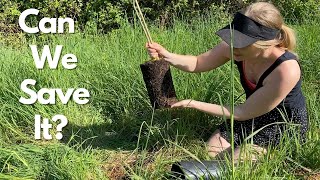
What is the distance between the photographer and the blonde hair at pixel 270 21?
250 cm

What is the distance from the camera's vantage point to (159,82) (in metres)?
2.82

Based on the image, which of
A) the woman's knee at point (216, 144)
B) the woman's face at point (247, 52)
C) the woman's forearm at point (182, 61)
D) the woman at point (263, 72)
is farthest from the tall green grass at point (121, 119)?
the woman's face at point (247, 52)

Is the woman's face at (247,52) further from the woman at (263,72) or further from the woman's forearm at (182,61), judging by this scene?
the woman's forearm at (182,61)

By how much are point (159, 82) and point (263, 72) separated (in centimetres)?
57

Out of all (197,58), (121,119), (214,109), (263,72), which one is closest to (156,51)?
(197,58)

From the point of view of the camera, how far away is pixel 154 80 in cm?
281

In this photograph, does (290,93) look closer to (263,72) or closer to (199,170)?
(263,72)

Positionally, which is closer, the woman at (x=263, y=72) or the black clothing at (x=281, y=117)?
the woman at (x=263, y=72)

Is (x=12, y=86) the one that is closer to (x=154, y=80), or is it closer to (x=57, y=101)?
(x=57, y=101)

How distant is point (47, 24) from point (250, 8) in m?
3.93

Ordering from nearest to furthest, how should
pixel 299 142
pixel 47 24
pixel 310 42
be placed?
pixel 299 142 < pixel 310 42 < pixel 47 24

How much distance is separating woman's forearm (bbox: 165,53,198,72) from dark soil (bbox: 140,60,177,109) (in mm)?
72

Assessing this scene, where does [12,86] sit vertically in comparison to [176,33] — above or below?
below

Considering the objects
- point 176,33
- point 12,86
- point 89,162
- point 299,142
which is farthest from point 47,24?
point 299,142
